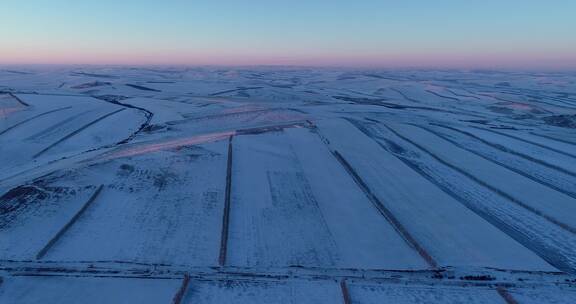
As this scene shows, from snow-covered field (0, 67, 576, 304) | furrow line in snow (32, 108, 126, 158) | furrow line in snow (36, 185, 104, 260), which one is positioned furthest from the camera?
furrow line in snow (32, 108, 126, 158)

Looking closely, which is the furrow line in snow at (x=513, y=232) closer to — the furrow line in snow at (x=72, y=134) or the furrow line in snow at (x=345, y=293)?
the furrow line in snow at (x=345, y=293)

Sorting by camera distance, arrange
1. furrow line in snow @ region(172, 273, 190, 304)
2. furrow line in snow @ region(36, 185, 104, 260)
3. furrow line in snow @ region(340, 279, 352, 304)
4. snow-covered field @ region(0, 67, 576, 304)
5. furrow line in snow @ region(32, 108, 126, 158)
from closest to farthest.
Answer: furrow line in snow @ region(172, 273, 190, 304) < furrow line in snow @ region(340, 279, 352, 304) < snow-covered field @ region(0, 67, 576, 304) < furrow line in snow @ region(36, 185, 104, 260) < furrow line in snow @ region(32, 108, 126, 158)

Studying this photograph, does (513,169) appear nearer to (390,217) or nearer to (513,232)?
(513,232)

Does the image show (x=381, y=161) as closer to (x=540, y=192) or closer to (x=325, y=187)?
(x=325, y=187)

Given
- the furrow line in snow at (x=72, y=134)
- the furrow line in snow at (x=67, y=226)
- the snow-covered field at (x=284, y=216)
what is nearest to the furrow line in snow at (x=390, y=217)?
the snow-covered field at (x=284, y=216)

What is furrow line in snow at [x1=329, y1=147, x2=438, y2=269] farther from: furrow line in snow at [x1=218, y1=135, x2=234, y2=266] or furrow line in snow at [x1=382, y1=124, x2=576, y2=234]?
furrow line in snow at [x1=218, y1=135, x2=234, y2=266]

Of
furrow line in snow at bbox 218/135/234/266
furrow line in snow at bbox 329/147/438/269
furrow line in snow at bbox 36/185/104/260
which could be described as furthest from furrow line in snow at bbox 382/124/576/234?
furrow line in snow at bbox 36/185/104/260

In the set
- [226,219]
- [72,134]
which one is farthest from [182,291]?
[72,134]
